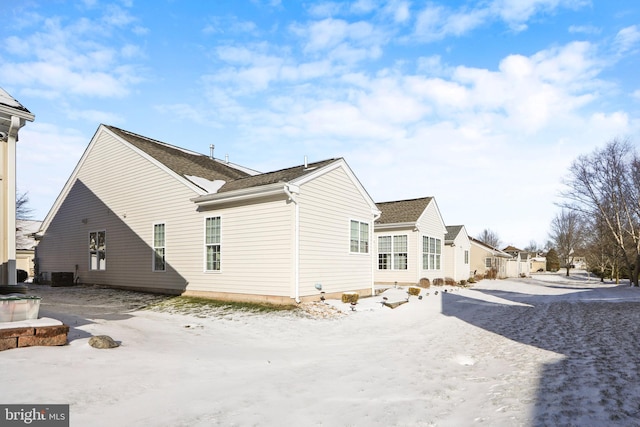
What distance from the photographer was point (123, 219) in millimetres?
18719

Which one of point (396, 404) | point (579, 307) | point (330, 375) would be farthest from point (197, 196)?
point (579, 307)

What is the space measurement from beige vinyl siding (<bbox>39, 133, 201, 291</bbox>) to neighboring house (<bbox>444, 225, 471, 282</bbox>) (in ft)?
67.0

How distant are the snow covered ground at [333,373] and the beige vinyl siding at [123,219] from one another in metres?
5.37

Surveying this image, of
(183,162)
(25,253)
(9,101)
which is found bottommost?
(25,253)

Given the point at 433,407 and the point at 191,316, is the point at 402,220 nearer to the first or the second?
the point at 191,316

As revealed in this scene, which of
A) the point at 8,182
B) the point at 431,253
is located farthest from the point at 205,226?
the point at 431,253

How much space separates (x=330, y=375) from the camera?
6289 mm

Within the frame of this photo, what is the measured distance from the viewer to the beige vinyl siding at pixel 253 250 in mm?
13477

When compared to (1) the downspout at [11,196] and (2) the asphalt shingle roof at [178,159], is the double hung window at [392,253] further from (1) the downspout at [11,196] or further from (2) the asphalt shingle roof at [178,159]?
(1) the downspout at [11,196]

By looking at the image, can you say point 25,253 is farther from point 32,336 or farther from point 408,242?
point 32,336

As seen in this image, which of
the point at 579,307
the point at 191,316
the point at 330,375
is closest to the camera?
the point at 330,375

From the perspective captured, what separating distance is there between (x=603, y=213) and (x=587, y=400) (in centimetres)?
2962

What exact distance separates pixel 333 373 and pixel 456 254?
26.9 meters

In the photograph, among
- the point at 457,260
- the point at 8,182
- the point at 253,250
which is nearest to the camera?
the point at 8,182
